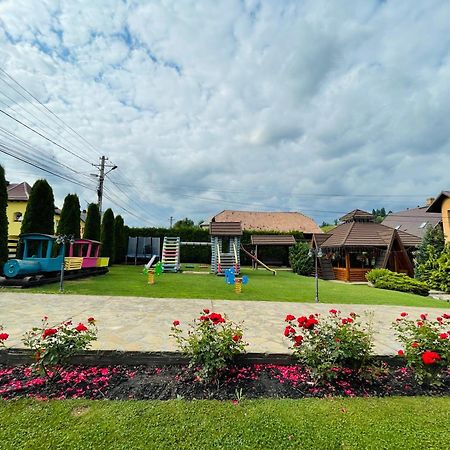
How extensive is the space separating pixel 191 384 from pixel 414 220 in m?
34.0

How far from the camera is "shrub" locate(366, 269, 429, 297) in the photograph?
13008mm

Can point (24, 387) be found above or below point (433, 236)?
below

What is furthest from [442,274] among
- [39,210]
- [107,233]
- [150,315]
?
[107,233]

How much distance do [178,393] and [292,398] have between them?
1.17 metres

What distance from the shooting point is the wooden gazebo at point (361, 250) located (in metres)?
17.8

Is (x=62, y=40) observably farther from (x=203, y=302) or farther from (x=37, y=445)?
(x=37, y=445)

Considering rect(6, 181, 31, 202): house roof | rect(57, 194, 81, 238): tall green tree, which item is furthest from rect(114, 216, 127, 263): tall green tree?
rect(6, 181, 31, 202): house roof

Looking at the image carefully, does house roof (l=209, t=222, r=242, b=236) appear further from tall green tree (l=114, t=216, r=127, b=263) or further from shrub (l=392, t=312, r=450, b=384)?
shrub (l=392, t=312, r=450, b=384)

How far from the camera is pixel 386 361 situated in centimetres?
351

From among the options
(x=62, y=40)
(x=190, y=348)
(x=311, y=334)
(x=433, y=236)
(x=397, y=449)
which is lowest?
(x=397, y=449)

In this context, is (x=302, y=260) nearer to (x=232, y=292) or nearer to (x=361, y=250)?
(x=361, y=250)

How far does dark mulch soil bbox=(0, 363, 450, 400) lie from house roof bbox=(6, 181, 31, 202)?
89.3ft

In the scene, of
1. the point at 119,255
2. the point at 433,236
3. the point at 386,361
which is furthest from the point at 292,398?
the point at 119,255

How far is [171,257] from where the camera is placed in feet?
61.7
